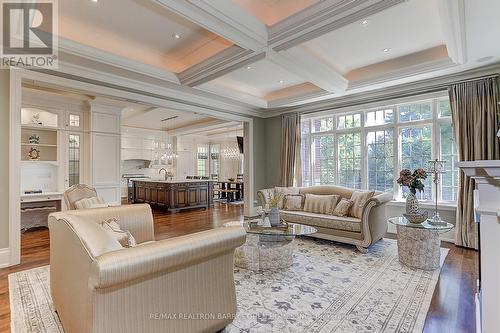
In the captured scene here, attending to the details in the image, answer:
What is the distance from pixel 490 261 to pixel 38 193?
22.3 ft

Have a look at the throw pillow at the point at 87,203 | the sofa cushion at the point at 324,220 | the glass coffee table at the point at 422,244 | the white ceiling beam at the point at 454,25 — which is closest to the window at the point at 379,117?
the white ceiling beam at the point at 454,25

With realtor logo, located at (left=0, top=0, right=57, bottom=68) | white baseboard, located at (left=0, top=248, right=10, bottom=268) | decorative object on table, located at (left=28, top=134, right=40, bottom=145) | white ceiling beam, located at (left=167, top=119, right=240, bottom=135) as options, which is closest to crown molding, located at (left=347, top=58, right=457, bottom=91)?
white ceiling beam, located at (left=167, top=119, right=240, bottom=135)

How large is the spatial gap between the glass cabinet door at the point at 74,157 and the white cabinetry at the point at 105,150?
411 mm

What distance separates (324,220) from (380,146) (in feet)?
7.50

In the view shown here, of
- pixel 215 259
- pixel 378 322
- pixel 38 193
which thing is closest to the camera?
pixel 215 259

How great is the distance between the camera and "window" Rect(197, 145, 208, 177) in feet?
44.2

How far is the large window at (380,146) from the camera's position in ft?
15.4

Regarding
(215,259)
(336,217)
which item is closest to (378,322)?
(215,259)

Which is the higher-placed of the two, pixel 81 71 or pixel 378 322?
pixel 81 71

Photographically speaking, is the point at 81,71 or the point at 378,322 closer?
the point at 378,322

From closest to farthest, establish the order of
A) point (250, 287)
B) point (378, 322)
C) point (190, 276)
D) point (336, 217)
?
point (190, 276), point (378, 322), point (250, 287), point (336, 217)

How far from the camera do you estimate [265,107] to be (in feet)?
20.9

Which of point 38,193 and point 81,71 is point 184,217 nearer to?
point 38,193

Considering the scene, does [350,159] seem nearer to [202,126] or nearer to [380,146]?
Answer: [380,146]
